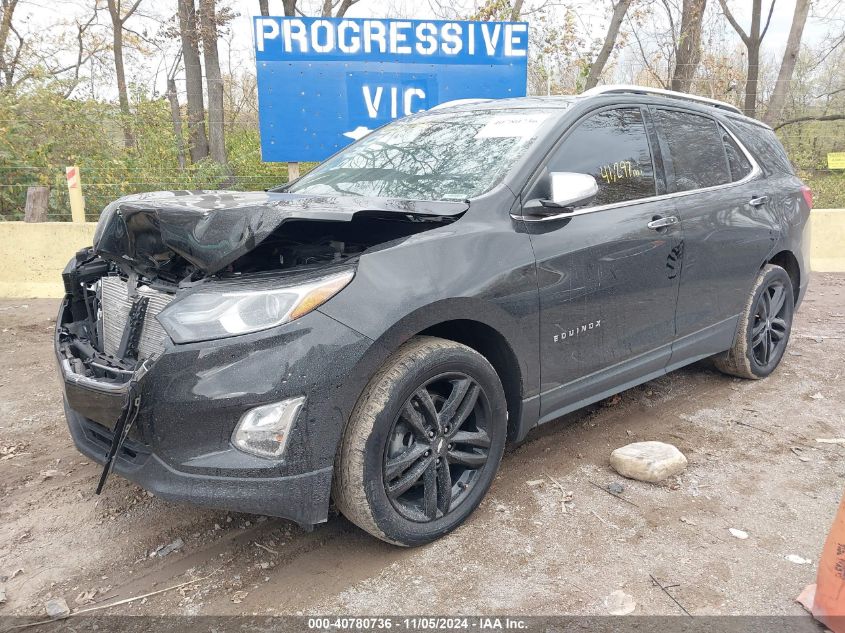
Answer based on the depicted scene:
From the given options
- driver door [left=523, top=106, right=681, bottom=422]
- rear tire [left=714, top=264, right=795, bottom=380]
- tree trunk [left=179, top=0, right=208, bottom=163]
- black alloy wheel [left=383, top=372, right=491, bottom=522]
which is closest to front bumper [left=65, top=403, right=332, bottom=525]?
black alloy wheel [left=383, top=372, right=491, bottom=522]

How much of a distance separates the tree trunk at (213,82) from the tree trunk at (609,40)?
27.3 ft

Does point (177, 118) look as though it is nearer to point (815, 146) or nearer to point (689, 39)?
point (689, 39)

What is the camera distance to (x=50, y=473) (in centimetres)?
326

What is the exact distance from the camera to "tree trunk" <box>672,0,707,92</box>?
572 inches

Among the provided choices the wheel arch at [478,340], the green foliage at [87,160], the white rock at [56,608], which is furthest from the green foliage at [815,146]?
the white rock at [56,608]

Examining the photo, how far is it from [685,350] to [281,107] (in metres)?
5.43

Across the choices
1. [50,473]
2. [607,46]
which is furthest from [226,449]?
[607,46]

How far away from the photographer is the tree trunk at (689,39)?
47.6 feet

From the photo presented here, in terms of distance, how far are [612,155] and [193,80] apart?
1302 cm

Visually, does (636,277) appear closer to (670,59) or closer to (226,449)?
(226,449)

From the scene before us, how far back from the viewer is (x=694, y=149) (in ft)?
12.8

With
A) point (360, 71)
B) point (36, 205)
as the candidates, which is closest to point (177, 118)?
point (36, 205)

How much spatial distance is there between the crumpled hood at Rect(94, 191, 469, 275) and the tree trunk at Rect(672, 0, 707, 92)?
1408 centimetres

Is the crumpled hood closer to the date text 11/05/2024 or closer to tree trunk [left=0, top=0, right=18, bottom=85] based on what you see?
the date text 11/05/2024
